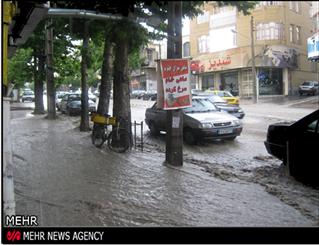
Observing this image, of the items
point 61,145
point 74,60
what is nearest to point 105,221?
point 61,145

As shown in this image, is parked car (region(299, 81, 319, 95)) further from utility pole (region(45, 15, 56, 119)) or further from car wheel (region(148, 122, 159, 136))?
utility pole (region(45, 15, 56, 119))

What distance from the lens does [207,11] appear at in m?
5.29

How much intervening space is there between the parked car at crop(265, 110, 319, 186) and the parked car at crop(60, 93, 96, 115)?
9.35 meters

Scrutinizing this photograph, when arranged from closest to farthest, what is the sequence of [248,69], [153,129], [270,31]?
1. [270,31]
2. [248,69]
3. [153,129]

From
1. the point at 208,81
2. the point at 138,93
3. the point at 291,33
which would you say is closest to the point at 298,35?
the point at 291,33

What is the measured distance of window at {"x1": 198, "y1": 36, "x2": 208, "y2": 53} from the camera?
6302mm

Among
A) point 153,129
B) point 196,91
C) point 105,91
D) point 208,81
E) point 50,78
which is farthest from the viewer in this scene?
point 50,78

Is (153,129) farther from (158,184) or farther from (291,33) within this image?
(291,33)

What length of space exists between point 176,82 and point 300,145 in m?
2.45

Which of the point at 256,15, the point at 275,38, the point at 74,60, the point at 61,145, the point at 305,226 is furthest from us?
the point at 74,60

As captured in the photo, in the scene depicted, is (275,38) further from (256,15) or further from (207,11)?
(207,11)

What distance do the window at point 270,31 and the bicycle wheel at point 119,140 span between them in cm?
608

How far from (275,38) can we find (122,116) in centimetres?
638

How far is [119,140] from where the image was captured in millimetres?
11555
